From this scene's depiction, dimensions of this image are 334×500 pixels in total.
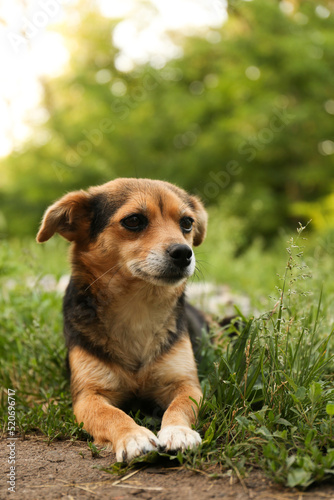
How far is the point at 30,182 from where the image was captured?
1286 cm

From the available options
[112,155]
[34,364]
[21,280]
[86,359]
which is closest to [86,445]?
[86,359]

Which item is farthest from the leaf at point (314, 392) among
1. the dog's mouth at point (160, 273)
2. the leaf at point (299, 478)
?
the dog's mouth at point (160, 273)

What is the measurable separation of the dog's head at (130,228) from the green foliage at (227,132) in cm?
833

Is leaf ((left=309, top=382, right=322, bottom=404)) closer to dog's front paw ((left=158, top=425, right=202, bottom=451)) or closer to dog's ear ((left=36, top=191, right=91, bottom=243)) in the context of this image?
dog's front paw ((left=158, top=425, right=202, bottom=451))

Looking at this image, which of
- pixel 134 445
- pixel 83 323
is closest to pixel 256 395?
pixel 134 445

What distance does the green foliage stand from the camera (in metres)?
12.3

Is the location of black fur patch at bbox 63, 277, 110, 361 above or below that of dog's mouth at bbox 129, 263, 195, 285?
below

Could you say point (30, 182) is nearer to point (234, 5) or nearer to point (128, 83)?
point (128, 83)

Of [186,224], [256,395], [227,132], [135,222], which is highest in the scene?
[135,222]

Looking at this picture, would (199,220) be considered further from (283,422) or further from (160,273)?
(283,422)

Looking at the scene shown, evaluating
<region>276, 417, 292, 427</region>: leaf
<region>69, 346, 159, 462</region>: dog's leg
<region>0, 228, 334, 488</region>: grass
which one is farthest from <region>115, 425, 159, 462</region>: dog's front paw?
<region>276, 417, 292, 427</region>: leaf

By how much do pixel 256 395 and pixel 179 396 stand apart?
0.47 meters

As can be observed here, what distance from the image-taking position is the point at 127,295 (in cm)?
338

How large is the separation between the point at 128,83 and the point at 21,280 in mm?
12284
